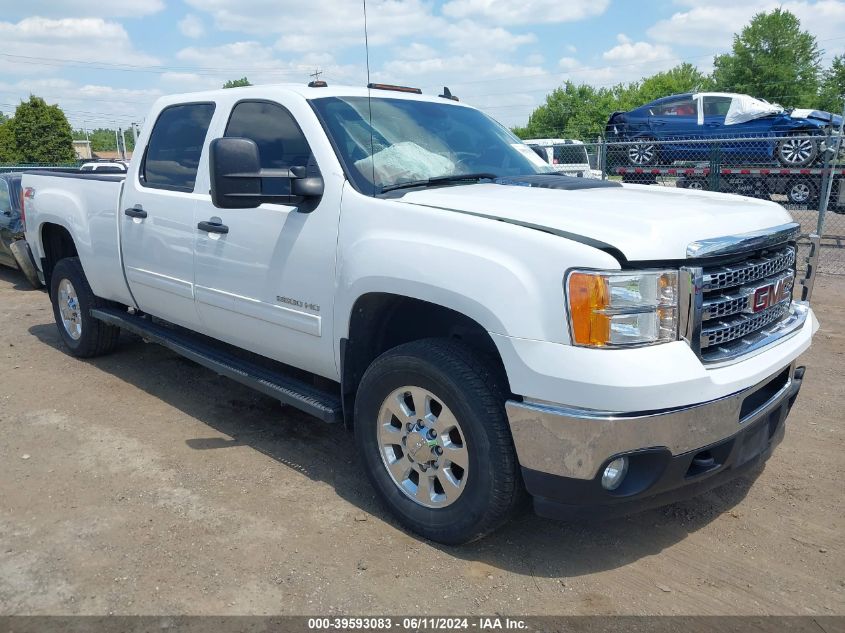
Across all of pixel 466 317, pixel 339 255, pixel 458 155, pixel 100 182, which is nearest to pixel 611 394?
pixel 466 317

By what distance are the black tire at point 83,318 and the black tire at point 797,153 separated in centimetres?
1391

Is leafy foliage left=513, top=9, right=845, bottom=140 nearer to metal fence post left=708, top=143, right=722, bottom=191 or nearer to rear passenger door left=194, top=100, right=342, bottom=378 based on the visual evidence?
metal fence post left=708, top=143, right=722, bottom=191

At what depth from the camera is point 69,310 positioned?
6.25 metres

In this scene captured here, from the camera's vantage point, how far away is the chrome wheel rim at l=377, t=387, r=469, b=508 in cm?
311

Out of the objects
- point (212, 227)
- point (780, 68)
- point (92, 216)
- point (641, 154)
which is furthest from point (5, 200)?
point (780, 68)

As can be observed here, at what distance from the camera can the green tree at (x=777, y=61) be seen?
4506 centimetres

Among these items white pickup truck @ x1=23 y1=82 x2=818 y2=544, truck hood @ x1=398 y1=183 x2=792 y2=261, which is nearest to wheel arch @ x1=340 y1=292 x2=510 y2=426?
white pickup truck @ x1=23 y1=82 x2=818 y2=544

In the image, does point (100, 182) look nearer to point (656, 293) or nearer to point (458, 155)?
point (458, 155)

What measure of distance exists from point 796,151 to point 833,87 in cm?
3453

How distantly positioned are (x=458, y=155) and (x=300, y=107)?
873 millimetres

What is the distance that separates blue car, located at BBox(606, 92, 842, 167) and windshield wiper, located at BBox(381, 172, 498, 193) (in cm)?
1258

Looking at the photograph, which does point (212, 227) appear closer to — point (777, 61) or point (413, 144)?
point (413, 144)

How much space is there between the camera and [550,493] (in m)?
2.81

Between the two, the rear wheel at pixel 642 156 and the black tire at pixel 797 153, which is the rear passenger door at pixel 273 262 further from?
the rear wheel at pixel 642 156
